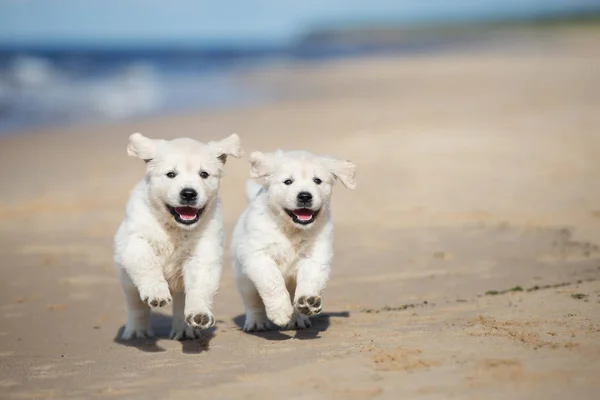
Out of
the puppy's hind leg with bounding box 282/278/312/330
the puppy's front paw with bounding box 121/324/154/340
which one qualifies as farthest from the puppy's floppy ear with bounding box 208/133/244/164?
the puppy's front paw with bounding box 121/324/154/340

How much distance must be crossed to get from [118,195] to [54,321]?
208 inches

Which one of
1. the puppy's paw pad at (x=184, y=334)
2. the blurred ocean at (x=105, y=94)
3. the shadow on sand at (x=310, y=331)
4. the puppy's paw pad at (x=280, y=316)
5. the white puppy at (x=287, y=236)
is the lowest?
the puppy's paw pad at (x=184, y=334)

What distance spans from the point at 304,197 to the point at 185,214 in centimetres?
87

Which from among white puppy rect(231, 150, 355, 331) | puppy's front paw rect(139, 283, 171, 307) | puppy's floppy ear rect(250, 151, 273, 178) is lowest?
puppy's front paw rect(139, 283, 171, 307)

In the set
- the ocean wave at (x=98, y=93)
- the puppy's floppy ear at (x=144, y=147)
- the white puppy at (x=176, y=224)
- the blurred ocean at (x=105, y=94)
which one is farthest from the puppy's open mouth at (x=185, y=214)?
the ocean wave at (x=98, y=93)

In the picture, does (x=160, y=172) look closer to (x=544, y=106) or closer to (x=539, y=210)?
(x=539, y=210)

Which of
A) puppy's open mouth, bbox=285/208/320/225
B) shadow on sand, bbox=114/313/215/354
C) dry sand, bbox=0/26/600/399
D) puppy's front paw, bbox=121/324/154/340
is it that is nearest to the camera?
dry sand, bbox=0/26/600/399

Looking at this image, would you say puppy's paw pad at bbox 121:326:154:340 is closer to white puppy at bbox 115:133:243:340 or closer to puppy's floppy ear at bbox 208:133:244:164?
white puppy at bbox 115:133:243:340

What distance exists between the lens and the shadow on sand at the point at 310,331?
21.0 ft

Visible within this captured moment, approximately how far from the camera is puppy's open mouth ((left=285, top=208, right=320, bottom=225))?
6.35 meters

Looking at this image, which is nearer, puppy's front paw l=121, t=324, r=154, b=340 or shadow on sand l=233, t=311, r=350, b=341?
shadow on sand l=233, t=311, r=350, b=341

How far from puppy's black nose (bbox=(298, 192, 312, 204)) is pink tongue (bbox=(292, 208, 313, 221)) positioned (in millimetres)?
108

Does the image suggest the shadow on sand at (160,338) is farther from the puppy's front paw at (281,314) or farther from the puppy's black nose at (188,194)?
the puppy's black nose at (188,194)

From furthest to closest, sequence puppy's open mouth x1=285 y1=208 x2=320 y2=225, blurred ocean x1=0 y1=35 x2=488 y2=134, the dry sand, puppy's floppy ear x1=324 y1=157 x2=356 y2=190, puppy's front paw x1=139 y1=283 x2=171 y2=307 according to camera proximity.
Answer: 1. blurred ocean x1=0 y1=35 x2=488 y2=134
2. puppy's floppy ear x1=324 y1=157 x2=356 y2=190
3. puppy's open mouth x1=285 y1=208 x2=320 y2=225
4. puppy's front paw x1=139 y1=283 x2=171 y2=307
5. the dry sand
